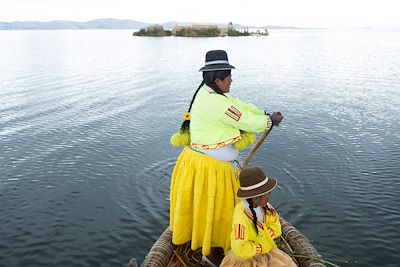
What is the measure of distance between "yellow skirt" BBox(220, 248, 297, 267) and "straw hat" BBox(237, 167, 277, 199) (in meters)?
0.81

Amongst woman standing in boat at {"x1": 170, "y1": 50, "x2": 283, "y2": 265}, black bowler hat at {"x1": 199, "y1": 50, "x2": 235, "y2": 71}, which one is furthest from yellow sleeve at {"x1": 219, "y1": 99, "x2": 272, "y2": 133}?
black bowler hat at {"x1": 199, "y1": 50, "x2": 235, "y2": 71}

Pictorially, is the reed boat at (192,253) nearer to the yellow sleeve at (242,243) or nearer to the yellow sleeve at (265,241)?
the yellow sleeve at (265,241)

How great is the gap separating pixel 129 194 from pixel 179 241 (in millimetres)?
6136

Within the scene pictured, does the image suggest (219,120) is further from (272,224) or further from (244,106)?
(272,224)

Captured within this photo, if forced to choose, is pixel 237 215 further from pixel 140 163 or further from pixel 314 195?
pixel 140 163

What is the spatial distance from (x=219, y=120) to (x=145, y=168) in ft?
28.1

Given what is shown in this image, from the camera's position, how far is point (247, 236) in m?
4.39

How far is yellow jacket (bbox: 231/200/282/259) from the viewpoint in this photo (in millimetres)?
4320

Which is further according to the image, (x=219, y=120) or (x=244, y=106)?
(x=244, y=106)

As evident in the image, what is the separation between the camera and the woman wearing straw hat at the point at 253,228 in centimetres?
435

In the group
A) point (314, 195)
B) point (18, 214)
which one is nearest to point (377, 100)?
point (314, 195)

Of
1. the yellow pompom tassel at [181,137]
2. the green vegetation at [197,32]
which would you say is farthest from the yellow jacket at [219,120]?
the green vegetation at [197,32]

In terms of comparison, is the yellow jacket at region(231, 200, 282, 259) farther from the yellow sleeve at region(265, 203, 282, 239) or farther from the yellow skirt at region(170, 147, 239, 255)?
the yellow skirt at region(170, 147, 239, 255)

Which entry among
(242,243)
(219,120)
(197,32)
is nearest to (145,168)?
(219,120)
